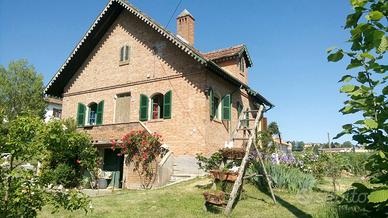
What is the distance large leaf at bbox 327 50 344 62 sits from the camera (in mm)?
2124

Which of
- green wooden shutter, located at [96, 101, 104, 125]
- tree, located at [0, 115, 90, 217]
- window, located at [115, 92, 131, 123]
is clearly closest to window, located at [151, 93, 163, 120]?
window, located at [115, 92, 131, 123]

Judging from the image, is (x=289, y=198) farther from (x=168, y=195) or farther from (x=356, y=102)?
(x=356, y=102)

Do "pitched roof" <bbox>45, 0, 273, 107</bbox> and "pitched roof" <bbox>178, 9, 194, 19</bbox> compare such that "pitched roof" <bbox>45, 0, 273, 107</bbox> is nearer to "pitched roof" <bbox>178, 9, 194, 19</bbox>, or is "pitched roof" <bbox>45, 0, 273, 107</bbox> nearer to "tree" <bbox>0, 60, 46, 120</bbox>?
"pitched roof" <bbox>178, 9, 194, 19</bbox>

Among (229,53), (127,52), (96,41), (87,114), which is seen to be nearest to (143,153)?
(127,52)

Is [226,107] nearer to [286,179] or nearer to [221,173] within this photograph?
[286,179]

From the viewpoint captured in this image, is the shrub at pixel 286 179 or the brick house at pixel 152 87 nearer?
the shrub at pixel 286 179

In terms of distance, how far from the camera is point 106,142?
53.8 ft

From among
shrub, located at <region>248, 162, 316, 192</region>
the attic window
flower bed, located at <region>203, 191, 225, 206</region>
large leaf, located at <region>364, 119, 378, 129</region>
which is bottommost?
flower bed, located at <region>203, 191, 225, 206</region>

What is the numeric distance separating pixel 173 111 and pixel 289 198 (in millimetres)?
8454

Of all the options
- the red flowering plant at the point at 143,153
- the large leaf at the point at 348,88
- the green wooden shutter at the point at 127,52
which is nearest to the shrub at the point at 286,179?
→ the red flowering plant at the point at 143,153

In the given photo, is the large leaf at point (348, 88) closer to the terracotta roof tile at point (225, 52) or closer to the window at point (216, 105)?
the window at point (216, 105)

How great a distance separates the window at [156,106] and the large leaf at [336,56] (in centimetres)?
1556

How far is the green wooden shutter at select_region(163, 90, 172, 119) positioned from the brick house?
0.17 feet

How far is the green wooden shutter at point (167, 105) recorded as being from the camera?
16658 mm
